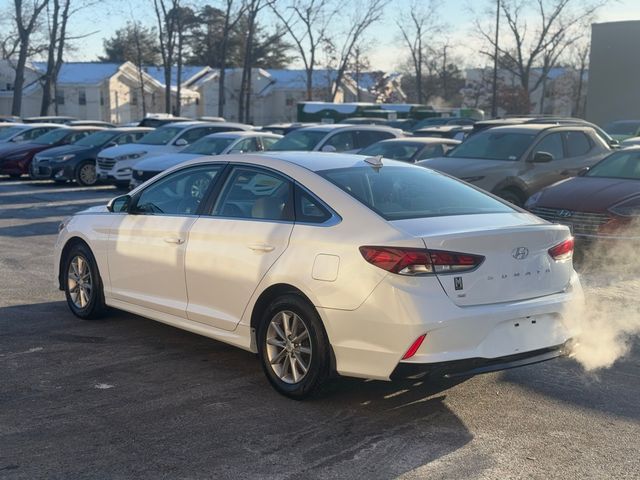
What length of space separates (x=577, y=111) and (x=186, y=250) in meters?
70.3

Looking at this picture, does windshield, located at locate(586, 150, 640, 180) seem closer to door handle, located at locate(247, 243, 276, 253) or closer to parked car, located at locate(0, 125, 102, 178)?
door handle, located at locate(247, 243, 276, 253)

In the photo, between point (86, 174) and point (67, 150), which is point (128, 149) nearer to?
point (86, 174)

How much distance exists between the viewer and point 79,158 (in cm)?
2148

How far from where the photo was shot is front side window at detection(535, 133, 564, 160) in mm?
12672

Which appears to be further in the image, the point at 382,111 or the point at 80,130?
the point at 382,111

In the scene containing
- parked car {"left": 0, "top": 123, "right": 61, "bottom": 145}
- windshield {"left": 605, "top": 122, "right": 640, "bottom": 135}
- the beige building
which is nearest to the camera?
parked car {"left": 0, "top": 123, "right": 61, "bottom": 145}

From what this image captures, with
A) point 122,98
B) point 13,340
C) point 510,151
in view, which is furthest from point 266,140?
point 122,98

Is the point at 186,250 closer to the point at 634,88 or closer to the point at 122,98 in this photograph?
the point at 634,88

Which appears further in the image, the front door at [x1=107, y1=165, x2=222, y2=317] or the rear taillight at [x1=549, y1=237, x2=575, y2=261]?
the front door at [x1=107, y1=165, x2=222, y2=317]

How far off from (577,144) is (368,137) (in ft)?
19.3

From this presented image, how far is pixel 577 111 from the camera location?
7144 centimetres

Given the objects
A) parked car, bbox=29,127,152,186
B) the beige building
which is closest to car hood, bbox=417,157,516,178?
parked car, bbox=29,127,152,186

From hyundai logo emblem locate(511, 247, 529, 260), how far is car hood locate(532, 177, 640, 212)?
4944 millimetres

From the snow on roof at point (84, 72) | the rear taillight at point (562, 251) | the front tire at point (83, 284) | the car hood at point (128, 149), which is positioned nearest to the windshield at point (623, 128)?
the car hood at point (128, 149)
